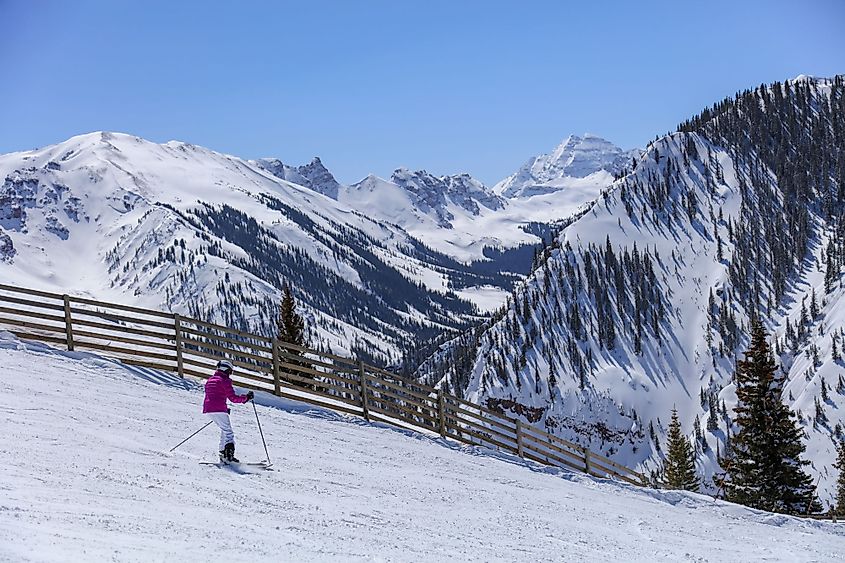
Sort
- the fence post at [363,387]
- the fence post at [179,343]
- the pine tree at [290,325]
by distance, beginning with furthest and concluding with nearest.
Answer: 1. the pine tree at [290,325]
2. the fence post at [363,387]
3. the fence post at [179,343]

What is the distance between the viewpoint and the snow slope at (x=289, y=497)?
10719mm

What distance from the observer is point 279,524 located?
12180 millimetres

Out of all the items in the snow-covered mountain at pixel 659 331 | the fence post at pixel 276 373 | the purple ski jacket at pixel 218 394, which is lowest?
the purple ski jacket at pixel 218 394

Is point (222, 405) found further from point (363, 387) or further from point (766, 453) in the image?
point (766, 453)

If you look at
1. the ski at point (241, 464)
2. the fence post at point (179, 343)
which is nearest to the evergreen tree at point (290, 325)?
the fence post at point (179, 343)

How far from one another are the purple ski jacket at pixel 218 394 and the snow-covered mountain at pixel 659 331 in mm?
134973

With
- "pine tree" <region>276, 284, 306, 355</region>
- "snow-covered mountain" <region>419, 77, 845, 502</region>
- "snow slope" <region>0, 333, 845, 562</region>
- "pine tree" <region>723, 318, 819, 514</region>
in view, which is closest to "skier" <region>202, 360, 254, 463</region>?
"snow slope" <region>0, 333, 845, 562</region>

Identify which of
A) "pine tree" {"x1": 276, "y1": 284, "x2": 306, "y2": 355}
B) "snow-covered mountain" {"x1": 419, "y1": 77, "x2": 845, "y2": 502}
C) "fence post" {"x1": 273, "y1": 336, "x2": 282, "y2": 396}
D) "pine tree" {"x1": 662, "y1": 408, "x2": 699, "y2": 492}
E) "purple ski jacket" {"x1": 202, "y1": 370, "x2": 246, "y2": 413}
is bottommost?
"pine tree" {"x1": 662, "y1": 408, "x2": 699, "y2": 492}

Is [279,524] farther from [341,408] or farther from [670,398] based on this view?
[670,398]

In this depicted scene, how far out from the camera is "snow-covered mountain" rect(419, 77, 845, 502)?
152 metres

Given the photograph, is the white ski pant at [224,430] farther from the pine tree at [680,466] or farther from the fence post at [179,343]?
the pine tree at [680,466]

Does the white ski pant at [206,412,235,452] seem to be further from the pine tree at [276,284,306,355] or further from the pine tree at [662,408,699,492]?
the pine tree at [662,408,699,492]

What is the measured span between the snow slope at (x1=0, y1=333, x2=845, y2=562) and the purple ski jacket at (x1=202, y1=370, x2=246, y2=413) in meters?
1.06

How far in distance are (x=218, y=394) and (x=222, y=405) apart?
293mm
